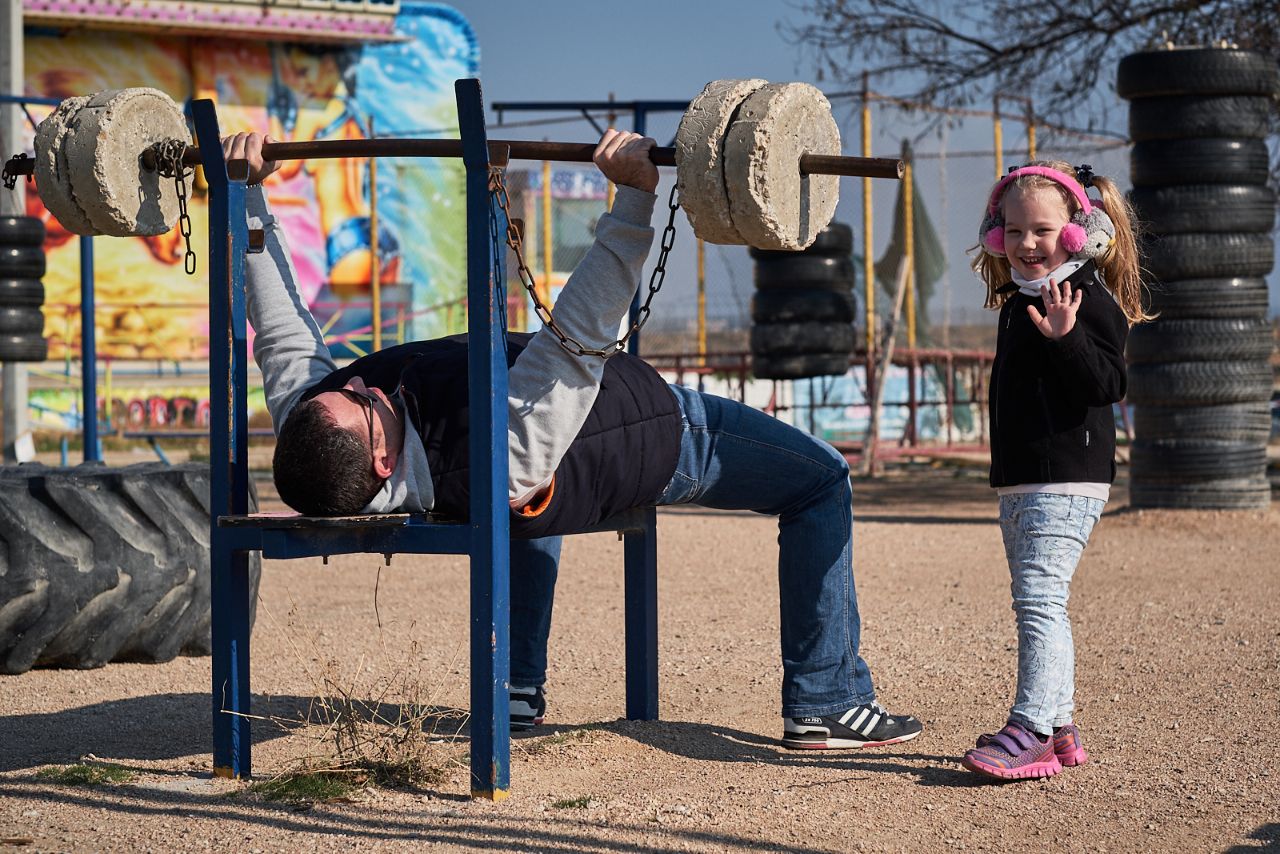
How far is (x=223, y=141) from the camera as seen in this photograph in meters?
3.44

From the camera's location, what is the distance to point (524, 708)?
396 centimetres

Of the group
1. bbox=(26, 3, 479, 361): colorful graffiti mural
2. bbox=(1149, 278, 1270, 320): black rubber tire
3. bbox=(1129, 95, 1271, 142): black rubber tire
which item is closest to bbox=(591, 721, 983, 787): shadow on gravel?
bbox=(1149, 278, 1270, 320): black rubber tire

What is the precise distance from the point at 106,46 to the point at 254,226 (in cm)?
2073

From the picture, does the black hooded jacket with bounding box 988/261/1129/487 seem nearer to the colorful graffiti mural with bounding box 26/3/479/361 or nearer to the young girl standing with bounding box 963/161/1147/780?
the young girl standing with bounding box 963/161/1147/780

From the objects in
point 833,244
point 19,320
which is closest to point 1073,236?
point 19,320

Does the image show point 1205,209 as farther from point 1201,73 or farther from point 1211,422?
point 1211,422

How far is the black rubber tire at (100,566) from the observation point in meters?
4.54

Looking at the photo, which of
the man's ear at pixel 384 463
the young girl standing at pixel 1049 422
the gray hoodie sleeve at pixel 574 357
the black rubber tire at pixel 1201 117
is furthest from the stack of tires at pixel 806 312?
the man's ear at pixel 384 463

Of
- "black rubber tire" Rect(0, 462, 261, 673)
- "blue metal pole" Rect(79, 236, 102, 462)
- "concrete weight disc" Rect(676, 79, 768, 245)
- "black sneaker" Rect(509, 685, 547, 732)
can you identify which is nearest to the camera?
"concrete weight disc" Rect(676, 79, 768, 245)

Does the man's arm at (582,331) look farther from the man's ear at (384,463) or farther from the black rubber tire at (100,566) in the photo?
the black rubber tire at (100,566)

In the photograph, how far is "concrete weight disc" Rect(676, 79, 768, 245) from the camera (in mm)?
2988

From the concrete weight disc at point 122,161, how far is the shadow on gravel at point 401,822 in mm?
1247

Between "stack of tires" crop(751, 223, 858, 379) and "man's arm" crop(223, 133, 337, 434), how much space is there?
9688 millimetres

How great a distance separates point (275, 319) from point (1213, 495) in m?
6.46
